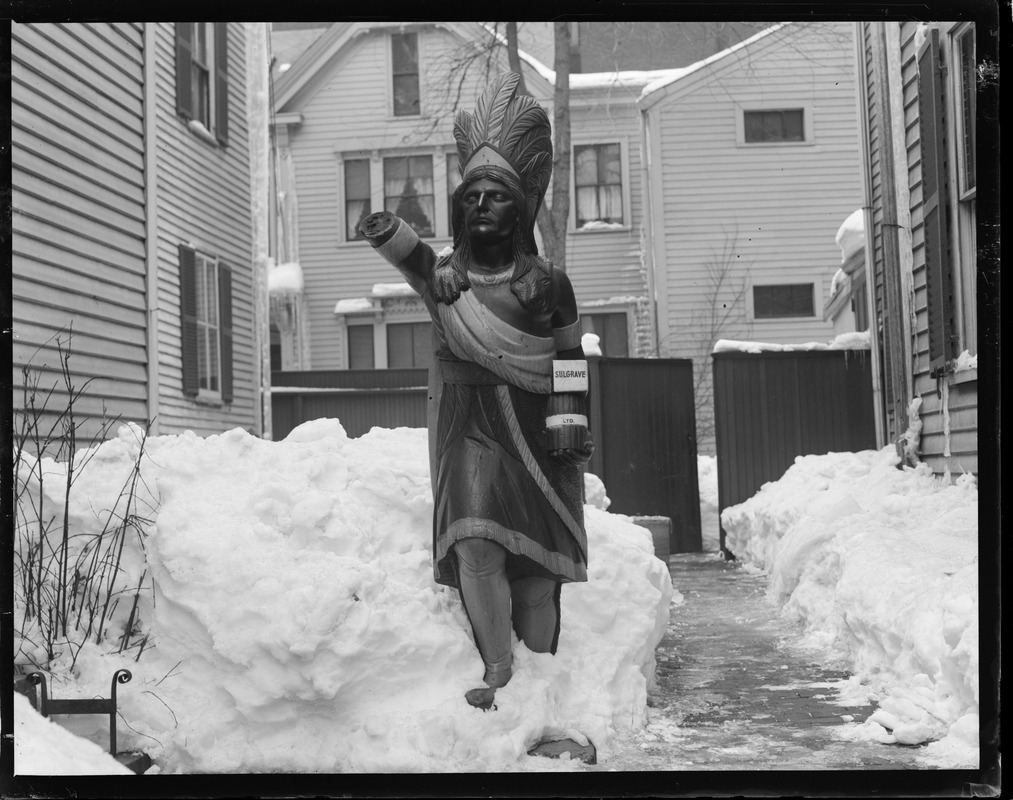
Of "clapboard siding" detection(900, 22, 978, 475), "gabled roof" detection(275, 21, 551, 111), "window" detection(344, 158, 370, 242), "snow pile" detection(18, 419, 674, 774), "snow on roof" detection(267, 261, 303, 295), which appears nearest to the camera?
"snow pile" detection(18, 419, 674, 774)

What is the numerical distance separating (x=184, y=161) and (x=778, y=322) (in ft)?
35.7

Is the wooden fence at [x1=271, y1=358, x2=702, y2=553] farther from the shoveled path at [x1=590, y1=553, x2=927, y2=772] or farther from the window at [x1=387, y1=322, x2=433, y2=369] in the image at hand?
the window at [x1=387, y1=322, x2=433, y2=369]

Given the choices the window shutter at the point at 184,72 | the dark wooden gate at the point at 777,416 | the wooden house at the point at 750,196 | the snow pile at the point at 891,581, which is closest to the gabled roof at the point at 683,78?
the wooden house at the point at 750,196

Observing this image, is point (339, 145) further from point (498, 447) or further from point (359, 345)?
point (498, 447)

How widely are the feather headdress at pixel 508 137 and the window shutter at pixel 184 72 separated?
24.8ft

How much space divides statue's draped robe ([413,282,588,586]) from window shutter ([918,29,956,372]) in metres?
3.78

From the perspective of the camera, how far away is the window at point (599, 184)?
20.3 metres

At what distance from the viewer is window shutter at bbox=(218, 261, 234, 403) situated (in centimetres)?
1238

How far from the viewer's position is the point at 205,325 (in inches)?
472

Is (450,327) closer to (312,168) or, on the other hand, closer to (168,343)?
(168,343)

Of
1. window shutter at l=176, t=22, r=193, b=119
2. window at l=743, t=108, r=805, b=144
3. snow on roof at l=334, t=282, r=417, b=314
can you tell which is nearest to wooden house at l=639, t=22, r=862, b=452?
window at l=743, t=108, r=805, b=144

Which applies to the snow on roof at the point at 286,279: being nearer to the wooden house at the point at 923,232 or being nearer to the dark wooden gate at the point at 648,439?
the dark wooden gate at the point at 648,439

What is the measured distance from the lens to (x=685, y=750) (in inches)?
164

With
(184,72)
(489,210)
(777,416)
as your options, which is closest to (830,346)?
(777,416)
